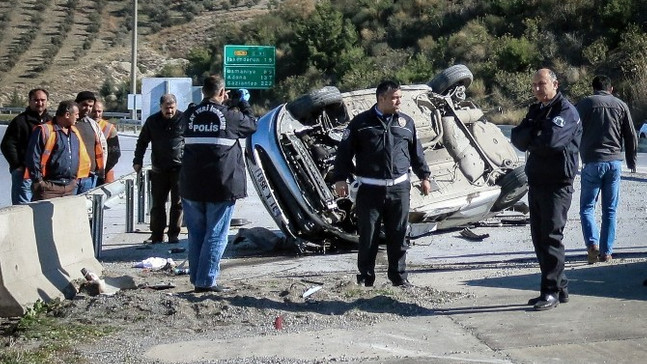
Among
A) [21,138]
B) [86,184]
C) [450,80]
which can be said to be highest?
[450,80]

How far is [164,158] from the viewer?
11680mm

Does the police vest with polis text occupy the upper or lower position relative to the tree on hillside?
lower

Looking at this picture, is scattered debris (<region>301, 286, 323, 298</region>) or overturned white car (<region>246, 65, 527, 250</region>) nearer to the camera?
scattered debris (<region>301, 286, 323, 298</region>)

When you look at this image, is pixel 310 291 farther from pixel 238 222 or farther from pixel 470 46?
pixel 470 46

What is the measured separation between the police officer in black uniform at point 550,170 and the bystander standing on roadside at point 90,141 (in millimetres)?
5504

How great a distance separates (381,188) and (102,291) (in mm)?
2430

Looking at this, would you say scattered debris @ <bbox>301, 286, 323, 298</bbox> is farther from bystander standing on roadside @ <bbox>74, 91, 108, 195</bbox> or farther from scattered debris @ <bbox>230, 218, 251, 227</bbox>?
scattered debris @ <bbox>230, 218, 251, 227</bbox>

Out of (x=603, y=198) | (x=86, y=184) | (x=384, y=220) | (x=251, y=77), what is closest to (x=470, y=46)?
(x=251, y=77)

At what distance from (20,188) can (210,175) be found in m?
3.39

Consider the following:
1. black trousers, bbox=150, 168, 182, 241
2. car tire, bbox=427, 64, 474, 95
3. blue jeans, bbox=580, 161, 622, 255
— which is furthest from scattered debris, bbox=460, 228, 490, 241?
black trousers, bbox=150, 168, 182, 241

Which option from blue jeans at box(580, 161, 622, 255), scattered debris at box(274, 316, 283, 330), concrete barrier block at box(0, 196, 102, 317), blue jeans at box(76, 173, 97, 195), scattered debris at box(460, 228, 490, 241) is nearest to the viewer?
scattered debris at box(274, 316, 283, 330)

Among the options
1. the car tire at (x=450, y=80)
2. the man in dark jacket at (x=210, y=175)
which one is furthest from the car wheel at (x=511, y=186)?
the man in dark jacket at (x=210, y=175)

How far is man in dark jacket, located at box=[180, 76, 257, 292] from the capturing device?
8211 millimetres

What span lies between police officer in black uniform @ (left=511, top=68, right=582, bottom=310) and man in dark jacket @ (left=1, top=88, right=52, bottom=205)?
550 cm
